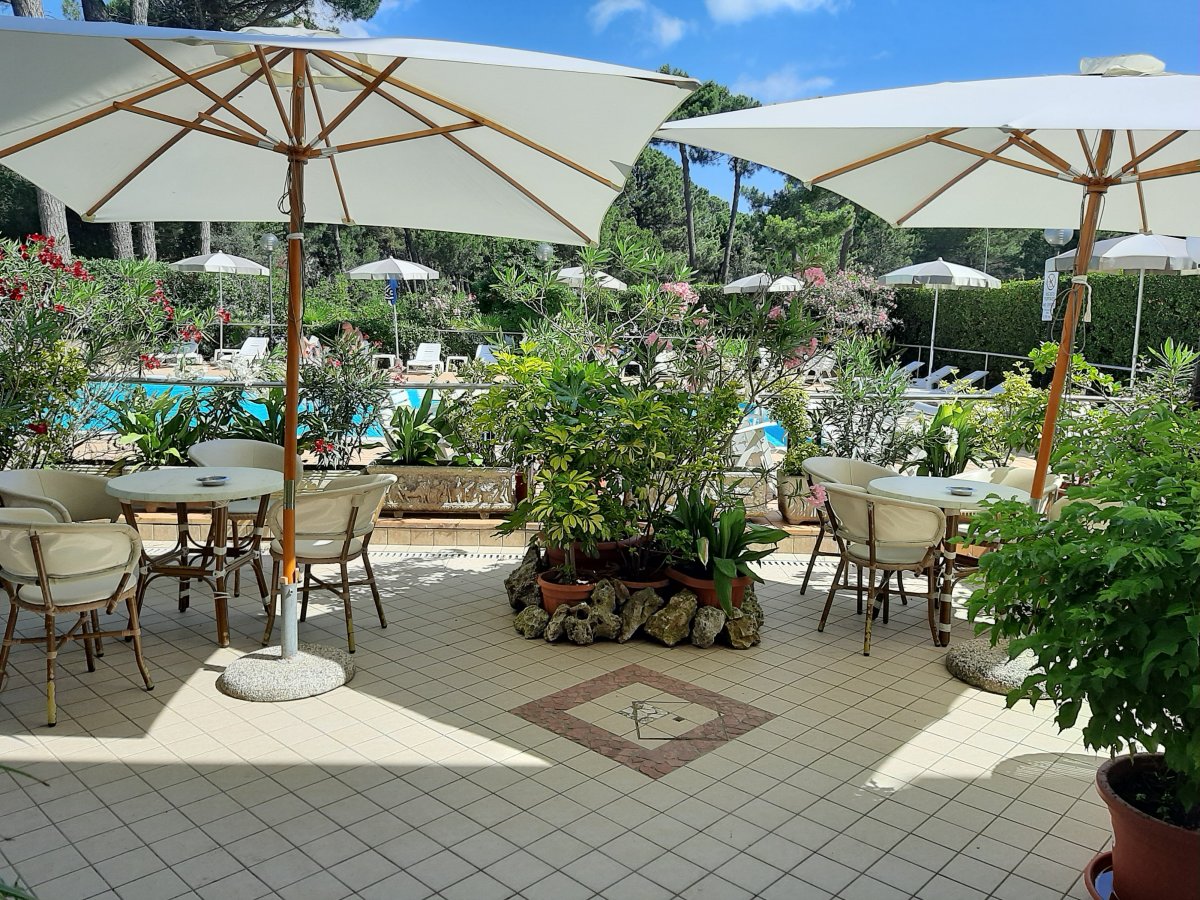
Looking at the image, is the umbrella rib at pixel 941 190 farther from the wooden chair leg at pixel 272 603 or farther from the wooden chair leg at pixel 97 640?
the wooden chair leg at pixel 97 640

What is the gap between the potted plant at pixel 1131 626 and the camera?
216 centimetres

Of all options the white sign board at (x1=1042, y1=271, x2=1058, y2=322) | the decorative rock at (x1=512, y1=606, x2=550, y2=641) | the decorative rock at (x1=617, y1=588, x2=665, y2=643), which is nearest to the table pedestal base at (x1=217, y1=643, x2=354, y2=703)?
the decorative rock at (x1=512, y1=606, x2=550, y2=641)

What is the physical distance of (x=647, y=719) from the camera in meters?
3.94

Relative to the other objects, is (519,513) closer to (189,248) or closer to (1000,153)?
(1000,153)

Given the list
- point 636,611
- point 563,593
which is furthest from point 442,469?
point 636,611

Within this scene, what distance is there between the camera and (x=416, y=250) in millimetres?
29516

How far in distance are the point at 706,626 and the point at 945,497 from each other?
136 cm

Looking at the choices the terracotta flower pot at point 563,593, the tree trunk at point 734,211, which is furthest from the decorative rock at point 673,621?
the tree trunk at point 734,211

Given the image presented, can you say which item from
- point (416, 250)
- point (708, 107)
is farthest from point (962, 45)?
point (416, 250)

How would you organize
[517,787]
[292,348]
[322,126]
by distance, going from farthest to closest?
[322,126]
[292,348]
[517,787]

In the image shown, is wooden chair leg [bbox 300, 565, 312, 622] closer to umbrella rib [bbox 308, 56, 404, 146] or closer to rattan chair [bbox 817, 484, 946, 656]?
umbrella rib [bbox 308, 56, 404, 146]

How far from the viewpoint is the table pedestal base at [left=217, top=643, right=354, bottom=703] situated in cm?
402

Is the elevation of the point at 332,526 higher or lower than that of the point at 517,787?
higher

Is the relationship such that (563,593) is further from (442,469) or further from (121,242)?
(121,242)
